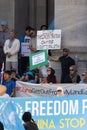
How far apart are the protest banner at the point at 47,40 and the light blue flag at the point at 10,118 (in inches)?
195

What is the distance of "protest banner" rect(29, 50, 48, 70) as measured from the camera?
14391 millimetres

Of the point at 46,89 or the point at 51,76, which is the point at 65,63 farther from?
the point at 46,89

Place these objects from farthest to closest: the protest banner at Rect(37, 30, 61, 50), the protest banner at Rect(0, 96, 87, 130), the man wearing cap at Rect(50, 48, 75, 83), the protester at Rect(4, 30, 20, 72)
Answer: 1. the protester at Rect(4, 30, 20, 72)
2. the man wearing cap at Rect(50, 48, 75, 83)
3. the protest banner at Rect(37, 30, 61, 50)
4. the protest banner at Rect(0, 96, 87, 130)

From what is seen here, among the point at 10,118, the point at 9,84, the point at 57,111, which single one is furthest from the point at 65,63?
the point at 10,118

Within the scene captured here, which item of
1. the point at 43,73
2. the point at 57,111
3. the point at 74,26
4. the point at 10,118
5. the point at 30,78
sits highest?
the point at 74,26

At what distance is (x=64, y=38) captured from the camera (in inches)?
664

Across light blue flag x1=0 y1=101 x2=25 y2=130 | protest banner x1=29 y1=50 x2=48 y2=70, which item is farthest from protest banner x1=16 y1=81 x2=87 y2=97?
light blue flag x1=0 y1=101 x2=25 y2=130

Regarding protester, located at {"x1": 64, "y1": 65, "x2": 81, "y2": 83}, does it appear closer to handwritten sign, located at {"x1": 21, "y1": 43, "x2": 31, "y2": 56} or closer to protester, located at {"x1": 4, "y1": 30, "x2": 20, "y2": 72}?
protester, located at {"x1": 4, "y1": 30, "x2": 20, "y2": 72}

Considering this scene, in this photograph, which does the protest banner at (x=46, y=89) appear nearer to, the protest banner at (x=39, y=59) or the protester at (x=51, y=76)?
the protest banner at (x=39, y=59)

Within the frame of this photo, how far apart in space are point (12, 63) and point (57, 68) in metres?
1.48

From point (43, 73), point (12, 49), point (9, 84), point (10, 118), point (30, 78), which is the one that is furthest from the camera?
point (12, 49)

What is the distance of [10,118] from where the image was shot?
1056 centimetres

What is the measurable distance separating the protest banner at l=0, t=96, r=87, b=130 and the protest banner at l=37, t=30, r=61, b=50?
4.05m

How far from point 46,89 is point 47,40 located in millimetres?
1984
